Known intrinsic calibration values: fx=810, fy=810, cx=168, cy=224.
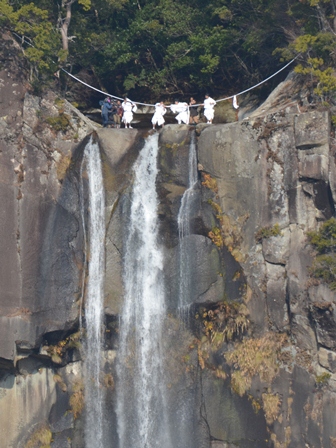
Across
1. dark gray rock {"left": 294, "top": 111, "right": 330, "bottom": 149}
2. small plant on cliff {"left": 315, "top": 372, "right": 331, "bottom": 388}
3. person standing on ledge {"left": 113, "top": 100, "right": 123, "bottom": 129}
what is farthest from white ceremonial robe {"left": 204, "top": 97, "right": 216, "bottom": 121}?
small plant on cliff {"left": 315, "top": 372, "right": 331, "bottom": 388}

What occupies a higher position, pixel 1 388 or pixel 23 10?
pixel 23 10

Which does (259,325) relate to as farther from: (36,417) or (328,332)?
(36,417)

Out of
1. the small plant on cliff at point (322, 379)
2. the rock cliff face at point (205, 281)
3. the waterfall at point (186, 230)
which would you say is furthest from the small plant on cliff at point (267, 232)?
the small plant on cliff at point (322, 379)

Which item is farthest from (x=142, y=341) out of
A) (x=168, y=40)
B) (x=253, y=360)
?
(x=168, y=40)

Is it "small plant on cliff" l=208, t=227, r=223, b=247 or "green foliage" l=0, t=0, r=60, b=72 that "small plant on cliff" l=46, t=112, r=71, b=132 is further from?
"small plant on cliff" l=208, t=227, r=223, b=247

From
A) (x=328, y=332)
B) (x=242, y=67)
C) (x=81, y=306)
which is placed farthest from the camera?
(x=242, y=67)

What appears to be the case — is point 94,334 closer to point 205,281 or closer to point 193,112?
point 205,281

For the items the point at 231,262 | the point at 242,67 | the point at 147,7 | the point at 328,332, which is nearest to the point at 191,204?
the point at 231,262
